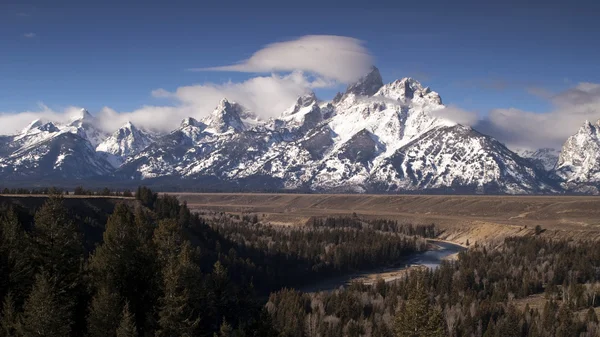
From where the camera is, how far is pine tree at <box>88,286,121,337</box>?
4016 centimetres

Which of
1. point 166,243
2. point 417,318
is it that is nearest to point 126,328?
point 166,243

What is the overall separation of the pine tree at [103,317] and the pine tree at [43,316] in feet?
5.87

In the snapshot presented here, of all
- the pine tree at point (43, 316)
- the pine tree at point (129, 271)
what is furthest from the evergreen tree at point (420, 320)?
the pine tree at point (43, 316)

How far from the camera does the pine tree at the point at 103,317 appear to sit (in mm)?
40156

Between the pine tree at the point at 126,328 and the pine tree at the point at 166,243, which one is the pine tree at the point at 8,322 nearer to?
the pine tree at the point at 126,328

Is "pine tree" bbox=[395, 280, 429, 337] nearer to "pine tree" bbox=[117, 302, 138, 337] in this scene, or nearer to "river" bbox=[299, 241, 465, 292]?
"pine tree" bbox=[117, 302, 138, 337]

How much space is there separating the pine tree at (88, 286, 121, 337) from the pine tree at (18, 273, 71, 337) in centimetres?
179

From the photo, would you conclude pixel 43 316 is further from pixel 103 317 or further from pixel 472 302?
pixel 472 302

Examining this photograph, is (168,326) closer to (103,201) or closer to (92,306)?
(92,306)

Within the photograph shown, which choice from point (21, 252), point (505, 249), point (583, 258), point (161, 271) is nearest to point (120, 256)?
point (161, 271)

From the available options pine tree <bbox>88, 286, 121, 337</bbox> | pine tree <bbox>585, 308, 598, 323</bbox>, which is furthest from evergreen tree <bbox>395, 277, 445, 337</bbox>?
pine tree <bbox>585, 308, 598, 323</bbox>

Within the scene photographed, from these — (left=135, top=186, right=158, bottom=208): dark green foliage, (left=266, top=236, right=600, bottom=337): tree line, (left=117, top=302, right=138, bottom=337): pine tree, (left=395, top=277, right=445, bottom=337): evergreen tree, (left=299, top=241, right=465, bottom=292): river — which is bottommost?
(left=299, top=241, right=465, bottom=292): river

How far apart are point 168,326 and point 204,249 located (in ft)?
371

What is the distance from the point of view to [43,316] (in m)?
36.9
